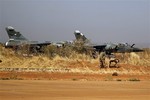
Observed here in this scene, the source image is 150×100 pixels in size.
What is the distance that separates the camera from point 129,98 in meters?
14.4

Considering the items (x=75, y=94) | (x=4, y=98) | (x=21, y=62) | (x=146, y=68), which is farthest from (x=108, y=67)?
(x=4, y=98)

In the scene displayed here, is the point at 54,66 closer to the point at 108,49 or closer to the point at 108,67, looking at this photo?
the point at 108,67

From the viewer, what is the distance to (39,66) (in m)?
36.0

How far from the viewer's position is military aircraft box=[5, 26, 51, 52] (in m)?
60.7

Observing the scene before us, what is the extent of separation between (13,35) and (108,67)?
129 ft

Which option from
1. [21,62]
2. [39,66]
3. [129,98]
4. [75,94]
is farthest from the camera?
[21,62]

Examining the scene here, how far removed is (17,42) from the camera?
66.2 m

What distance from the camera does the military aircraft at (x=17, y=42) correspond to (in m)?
60.7

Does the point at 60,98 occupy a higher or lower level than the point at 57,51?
higher

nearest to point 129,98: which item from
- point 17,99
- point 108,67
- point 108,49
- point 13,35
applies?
point 17,99

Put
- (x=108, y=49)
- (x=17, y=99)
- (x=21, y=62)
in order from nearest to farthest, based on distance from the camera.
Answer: (x=17, y=99) < (x=21, y=62) < (x=108, y=49)

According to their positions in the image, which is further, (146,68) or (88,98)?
(146,68)

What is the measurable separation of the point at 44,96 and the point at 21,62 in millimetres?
24619

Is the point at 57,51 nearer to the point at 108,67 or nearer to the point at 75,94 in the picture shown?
the point at 108,67
